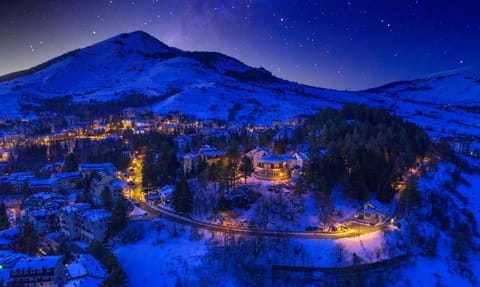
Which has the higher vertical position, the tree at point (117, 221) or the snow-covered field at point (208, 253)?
the tree at point (117, 221)

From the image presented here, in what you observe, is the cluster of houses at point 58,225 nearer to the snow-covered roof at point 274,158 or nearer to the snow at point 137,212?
the snow at point 137,212

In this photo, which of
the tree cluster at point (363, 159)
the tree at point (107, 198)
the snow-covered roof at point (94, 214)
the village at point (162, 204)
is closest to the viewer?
the village at point (162, 204)

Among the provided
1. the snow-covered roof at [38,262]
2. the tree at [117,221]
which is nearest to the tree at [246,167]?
the tree at [117,221]

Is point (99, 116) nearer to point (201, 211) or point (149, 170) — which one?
point (149, 170)

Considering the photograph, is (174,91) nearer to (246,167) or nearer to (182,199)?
(246,167)

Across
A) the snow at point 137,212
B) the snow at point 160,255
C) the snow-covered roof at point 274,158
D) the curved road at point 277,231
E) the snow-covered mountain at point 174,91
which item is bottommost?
the snow at point 160,255

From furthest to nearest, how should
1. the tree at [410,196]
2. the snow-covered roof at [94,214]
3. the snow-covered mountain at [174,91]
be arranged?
the snow-covered mountain at [174,91], the tree at [410,196], the snow-covered roof at [94,214]

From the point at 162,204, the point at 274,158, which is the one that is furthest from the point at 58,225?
the point at 274,158

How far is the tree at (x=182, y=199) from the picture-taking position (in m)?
35.8

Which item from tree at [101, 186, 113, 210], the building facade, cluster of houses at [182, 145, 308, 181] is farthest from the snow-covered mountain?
tree at [101, 186, 113, 210]

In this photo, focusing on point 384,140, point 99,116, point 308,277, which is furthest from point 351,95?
point 308,277

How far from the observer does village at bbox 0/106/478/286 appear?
102 feet

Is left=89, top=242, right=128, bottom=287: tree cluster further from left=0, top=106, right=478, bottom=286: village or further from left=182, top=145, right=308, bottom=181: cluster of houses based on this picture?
left=182, top=145, right=308, bottom=181: cluster of houses

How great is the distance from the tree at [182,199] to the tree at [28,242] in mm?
12831
